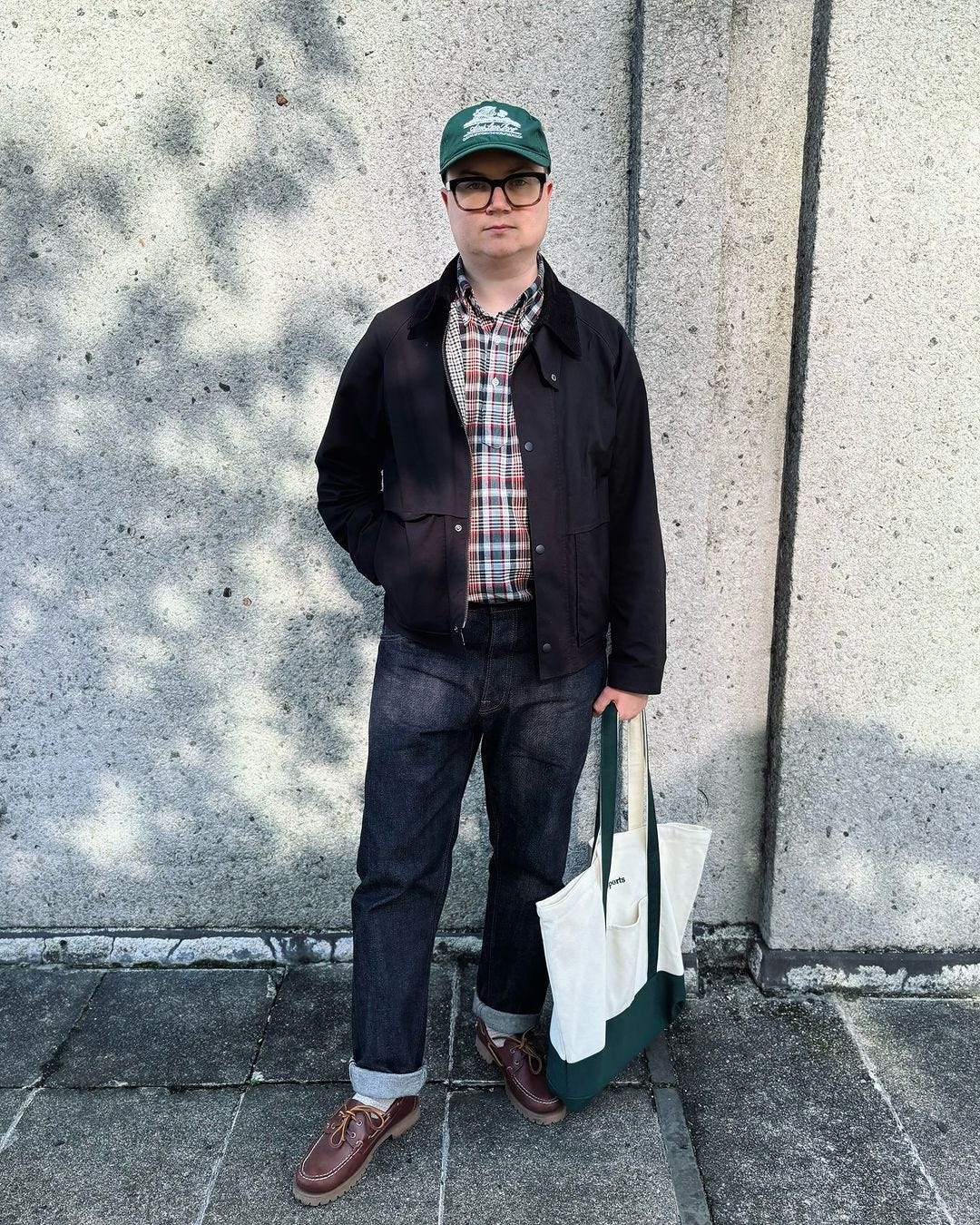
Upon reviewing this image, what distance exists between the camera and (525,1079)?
267 centimetres

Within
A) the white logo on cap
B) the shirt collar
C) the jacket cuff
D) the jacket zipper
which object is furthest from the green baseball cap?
the jacket cuff

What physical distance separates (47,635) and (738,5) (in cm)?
259

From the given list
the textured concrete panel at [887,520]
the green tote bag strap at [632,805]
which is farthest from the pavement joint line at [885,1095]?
the green tote bag strap at [632,805]

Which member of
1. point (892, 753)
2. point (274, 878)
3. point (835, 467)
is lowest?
point (274, 878)

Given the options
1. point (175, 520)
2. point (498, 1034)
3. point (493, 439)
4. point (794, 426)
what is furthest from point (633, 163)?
point (498, 1034)

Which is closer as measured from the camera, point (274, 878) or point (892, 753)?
point (892, 753)

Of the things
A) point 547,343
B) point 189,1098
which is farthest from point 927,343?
point 189,1098

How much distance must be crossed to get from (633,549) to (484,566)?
1.29 ft

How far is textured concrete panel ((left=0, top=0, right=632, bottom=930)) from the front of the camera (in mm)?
2752

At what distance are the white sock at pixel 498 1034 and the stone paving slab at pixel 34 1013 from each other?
1.24 metres

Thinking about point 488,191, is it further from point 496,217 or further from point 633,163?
point 633,163

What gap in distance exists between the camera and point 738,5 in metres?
2.66

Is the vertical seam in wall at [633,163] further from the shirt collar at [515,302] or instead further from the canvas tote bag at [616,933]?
the canvas tote bag at [616,933]

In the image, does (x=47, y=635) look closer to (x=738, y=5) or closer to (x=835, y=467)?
(x=835, y=467)
